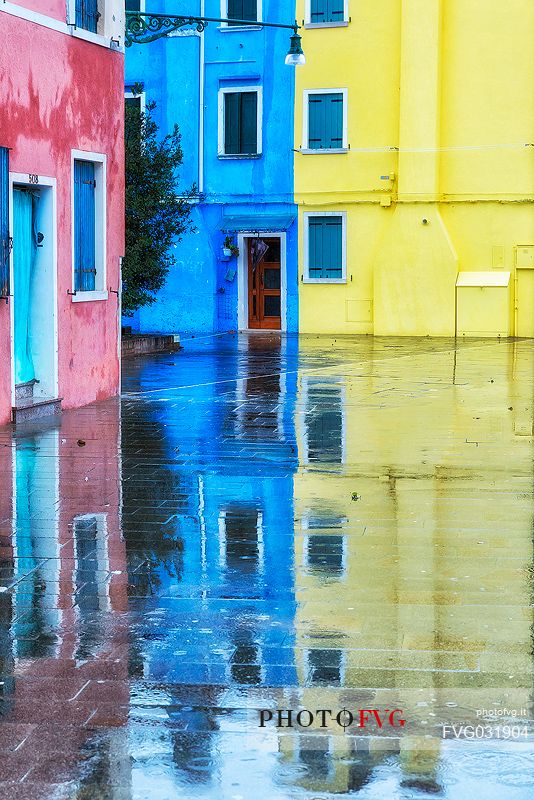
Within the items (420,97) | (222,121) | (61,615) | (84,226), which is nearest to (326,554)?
(61,615)

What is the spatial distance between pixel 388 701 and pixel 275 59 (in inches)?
1200

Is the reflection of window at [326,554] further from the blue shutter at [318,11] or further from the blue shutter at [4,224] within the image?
the blue shutter at [318,11]

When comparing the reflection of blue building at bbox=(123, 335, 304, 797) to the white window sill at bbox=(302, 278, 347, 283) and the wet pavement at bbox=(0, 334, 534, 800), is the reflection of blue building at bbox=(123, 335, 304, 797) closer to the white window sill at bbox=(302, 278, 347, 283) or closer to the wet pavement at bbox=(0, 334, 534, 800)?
the wet pavement at bbox=(0, 334, 534, 800)

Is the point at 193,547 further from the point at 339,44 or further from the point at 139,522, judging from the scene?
the point at 339,44

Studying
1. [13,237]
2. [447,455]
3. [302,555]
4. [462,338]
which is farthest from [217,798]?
[462,338]

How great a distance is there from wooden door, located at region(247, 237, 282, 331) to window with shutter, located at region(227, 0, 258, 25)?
547 centimetres

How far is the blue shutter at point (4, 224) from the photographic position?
14.1m

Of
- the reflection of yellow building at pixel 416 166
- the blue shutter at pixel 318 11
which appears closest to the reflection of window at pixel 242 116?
the reflection of yellow building at pixel 416 166

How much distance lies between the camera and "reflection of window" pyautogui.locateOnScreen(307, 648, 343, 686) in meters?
5.44

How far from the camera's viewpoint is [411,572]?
7.42m

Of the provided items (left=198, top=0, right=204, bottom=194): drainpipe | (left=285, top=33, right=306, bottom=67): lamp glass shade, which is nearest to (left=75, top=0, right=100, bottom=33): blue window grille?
(left=285, top=33, right=306, bottom=67): lamp glass shade

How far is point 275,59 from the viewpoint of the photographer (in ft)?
112

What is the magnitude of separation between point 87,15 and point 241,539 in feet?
31.6

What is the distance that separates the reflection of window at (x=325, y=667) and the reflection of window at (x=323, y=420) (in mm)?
5809
